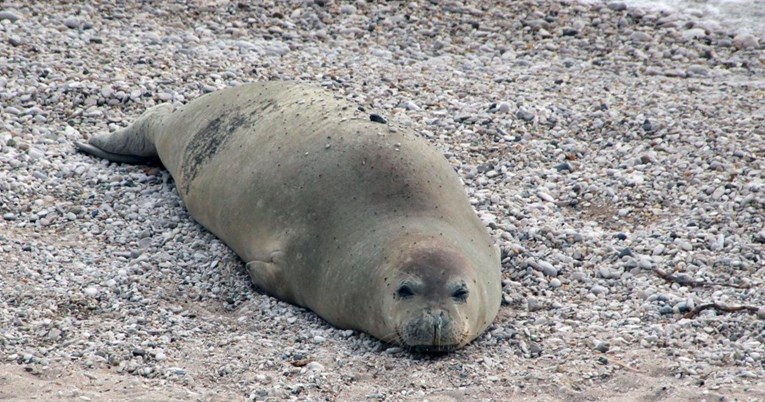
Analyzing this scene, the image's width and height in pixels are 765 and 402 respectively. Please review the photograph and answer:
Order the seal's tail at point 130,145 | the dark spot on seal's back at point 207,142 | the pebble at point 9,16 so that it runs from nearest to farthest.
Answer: the dark spot on seal's back at point 207,142 < the seal's tail at point 130,145 < the pebble at point 9,16

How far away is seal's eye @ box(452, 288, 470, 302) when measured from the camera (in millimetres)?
5828

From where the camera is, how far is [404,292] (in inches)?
231

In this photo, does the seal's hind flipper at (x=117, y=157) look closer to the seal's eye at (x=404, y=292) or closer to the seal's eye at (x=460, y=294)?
the seal's eye at (x=404, y=292)

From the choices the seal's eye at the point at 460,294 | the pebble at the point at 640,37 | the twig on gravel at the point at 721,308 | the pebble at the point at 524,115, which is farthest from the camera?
the pebble at the point at 640,37

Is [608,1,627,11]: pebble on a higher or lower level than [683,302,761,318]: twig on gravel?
higher

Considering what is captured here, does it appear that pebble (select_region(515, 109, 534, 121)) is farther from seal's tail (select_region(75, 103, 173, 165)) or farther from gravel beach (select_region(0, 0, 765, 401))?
seal's tail (select_region(75, 103, 173, 165))

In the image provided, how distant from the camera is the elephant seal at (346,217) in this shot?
232 inches

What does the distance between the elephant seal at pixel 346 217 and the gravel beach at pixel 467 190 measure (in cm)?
17

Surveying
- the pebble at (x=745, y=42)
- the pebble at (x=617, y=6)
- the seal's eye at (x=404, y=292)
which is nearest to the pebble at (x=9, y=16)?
the pebble at (x=617, y=6)

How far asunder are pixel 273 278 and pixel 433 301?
111cm

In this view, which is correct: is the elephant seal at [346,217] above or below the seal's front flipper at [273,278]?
above

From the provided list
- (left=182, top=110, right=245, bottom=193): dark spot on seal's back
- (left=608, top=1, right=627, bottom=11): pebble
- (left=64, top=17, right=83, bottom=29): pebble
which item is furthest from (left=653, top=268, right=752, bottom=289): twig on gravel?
(left=64, top=17, right=83, bottom=29): pebble

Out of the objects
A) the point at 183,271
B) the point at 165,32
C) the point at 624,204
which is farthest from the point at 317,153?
the point at 165,32

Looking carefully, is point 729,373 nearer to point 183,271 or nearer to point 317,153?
point 317,153
